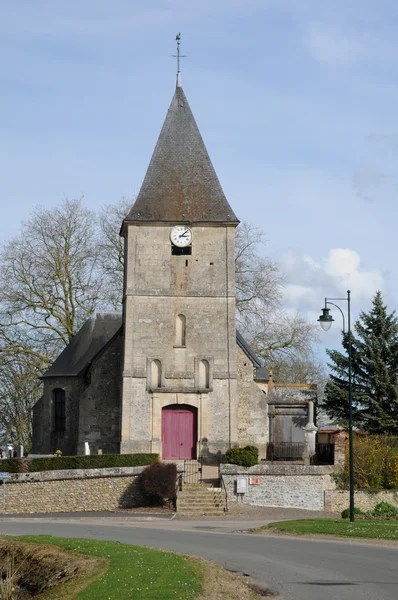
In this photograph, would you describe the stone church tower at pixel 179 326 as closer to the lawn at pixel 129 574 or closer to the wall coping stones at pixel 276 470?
the wall coping stones at pixel 276 470

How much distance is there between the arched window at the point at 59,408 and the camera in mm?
44844

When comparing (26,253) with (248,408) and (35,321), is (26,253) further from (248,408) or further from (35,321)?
(248,408)

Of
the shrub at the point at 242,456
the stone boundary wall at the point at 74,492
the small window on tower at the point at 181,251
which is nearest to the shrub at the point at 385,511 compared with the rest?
the shrub at the point at 242,456

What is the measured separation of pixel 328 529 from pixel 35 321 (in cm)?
3023

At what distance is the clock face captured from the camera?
39781 mm

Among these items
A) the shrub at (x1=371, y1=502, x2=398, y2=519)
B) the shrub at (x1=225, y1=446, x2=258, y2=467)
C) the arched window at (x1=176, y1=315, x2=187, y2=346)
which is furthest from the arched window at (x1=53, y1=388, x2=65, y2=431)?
the shrub at (x1=371, y1=502, x2=398, y2=519)

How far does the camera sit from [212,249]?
39906 mm

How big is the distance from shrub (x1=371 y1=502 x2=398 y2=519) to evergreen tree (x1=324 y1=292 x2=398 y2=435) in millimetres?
8842

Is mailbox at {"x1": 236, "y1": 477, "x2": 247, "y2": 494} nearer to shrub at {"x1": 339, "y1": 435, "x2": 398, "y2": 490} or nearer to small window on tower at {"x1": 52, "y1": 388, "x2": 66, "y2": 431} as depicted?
shrub at {"x1": 339, "y1": 435, "x2": 398, "y2": 490}

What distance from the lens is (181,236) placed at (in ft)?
131

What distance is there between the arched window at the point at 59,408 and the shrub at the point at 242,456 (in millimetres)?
11097

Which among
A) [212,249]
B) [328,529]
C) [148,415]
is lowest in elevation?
[328,529]

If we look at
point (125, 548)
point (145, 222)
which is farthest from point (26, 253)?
point (125, 548)

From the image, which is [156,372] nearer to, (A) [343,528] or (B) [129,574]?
(A) [343,528]
